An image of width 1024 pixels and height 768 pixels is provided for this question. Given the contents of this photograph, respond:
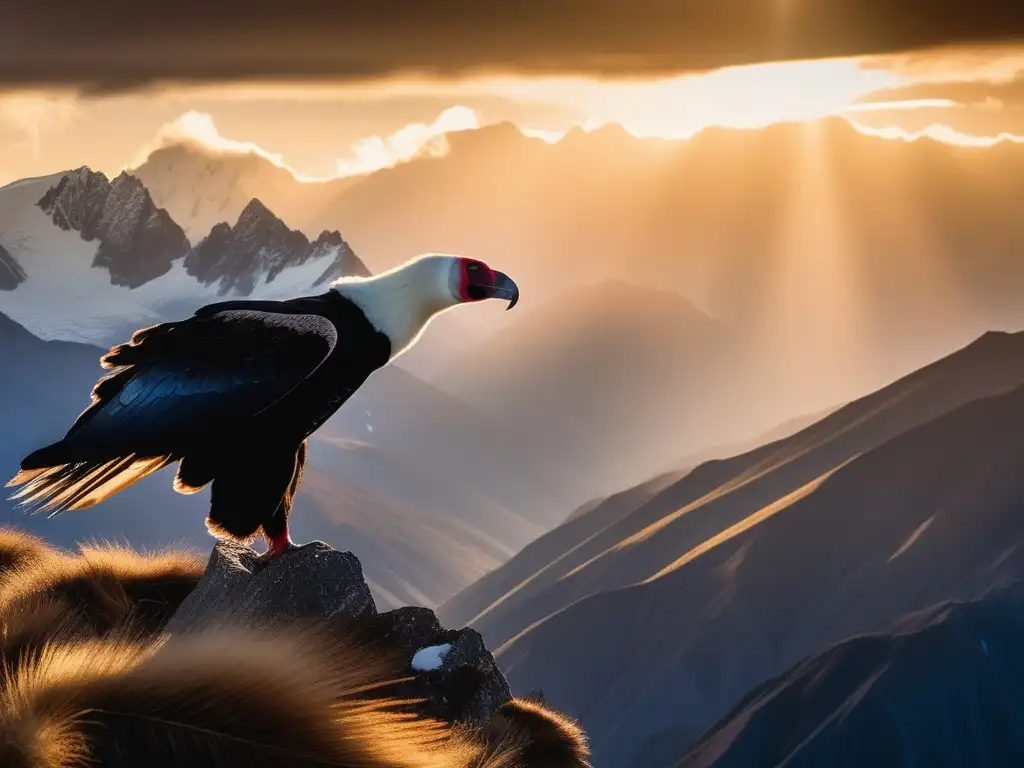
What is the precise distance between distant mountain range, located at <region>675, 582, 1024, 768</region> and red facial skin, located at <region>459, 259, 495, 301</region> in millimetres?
107517

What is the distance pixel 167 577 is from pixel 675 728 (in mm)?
150524

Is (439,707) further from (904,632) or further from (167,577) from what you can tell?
(904,632)

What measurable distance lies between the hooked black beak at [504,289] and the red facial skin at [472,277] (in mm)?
53

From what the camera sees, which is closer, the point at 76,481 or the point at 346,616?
the point at 346,616

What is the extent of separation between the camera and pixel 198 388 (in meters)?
10.7

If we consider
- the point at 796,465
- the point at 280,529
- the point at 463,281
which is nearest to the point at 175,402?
the point at 280,529

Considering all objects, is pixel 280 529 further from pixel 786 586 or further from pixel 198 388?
pixel 786 586

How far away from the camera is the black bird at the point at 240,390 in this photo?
34.8 ft

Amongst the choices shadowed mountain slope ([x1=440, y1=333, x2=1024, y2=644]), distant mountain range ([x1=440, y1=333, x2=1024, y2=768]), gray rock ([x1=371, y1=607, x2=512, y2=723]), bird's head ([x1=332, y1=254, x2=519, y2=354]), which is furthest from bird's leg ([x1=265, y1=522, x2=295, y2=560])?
shadowed mountain slope ([x1=440, y1=333, x2=1024, y2=644])

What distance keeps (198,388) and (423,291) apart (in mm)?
2209

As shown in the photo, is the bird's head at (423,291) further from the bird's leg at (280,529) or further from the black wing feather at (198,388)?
the bird's leg at (280,529)

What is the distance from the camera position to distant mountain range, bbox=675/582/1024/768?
4338 inches

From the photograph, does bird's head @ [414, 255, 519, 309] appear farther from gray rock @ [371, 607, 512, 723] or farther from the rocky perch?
gray rock @ [371, 607, 512, 723]

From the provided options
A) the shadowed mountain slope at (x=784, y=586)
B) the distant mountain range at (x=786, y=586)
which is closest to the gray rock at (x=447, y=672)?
the distant mountain range at (x=786, y=586)
